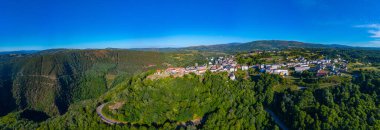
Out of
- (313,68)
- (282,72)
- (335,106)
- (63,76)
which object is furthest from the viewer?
(63,76)

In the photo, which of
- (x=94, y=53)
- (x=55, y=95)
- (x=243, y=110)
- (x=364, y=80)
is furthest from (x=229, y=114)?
(x=94, y=53)

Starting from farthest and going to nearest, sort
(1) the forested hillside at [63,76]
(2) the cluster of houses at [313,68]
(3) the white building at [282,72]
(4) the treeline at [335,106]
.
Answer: (1) the forested hillside at [63,76] → (3) the white building at [282,72] → (2) the cluster of houses at [313,68] → (4) the treeline at [335,106]

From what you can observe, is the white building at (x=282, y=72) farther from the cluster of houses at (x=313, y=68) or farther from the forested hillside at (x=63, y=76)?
the forested hillside at (x=63, y=76)

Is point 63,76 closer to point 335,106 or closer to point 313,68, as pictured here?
point 313,68

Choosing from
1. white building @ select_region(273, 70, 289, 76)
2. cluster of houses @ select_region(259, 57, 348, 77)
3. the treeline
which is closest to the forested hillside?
cluster of houses @ select_region(259, 57, 348, 77)

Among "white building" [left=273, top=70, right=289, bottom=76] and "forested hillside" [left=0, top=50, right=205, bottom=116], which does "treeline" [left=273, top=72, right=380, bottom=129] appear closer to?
"white building" [left=273, top=70, right=289, bottom=76]

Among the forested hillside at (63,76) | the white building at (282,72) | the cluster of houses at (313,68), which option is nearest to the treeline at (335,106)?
the cluster of houses at (313,68)

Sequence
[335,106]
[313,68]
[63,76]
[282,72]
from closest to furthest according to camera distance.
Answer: [335,106], [282,72], [313,68], [63,76]

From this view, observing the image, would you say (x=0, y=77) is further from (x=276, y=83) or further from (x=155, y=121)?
(x=276, y=83)

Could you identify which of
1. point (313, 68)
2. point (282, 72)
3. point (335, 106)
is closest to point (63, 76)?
point (282, 72)
